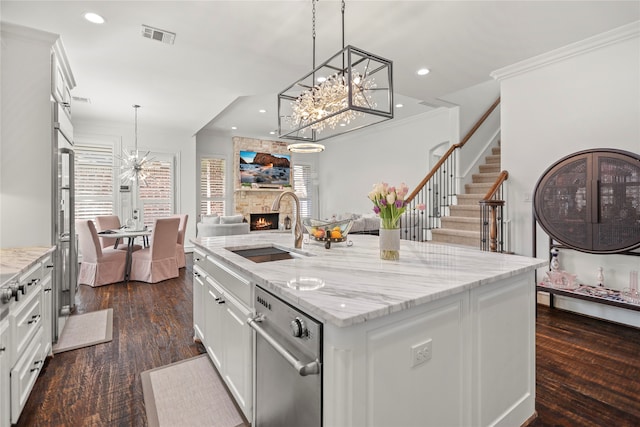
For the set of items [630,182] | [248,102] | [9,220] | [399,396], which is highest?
[248,102]

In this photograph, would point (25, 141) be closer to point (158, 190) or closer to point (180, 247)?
point (180, 247)

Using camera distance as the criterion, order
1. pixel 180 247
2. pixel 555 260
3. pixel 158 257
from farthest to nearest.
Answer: pixel 180 247, pixel 158 257, pixel 555 260

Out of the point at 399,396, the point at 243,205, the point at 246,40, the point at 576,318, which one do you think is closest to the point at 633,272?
the point at 576,318

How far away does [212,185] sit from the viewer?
8.68m

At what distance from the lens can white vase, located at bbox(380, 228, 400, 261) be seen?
1831 millimetres

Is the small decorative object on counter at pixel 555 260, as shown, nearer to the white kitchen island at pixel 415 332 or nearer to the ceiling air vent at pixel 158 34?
the white kitchen island at pixel 415 332

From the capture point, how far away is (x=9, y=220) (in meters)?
2.65

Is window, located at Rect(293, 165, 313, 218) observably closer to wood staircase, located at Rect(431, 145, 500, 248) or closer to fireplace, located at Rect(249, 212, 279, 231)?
fireplace, located at Rect(249, 212, 279, 231)

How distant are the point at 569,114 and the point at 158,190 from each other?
7581 millimetres

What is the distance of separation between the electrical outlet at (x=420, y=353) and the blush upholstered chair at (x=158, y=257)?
4565mm

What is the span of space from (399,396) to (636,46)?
413 cm

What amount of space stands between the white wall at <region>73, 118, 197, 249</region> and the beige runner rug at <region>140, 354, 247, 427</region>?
17.8 feet

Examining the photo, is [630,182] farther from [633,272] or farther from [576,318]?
[576,318]

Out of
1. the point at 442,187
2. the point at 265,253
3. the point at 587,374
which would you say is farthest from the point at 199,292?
the point at 442,187
